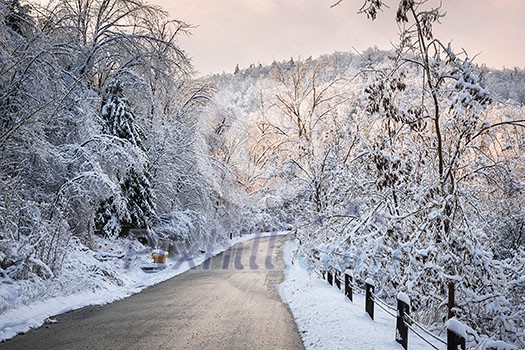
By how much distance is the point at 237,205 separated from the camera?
34781 millimetres

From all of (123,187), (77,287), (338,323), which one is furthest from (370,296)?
(123,187)

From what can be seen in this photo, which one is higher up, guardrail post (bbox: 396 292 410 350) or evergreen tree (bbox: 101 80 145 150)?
evergreen tree (bbox: 101 80 145 150)

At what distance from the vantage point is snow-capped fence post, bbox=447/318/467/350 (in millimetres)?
4770

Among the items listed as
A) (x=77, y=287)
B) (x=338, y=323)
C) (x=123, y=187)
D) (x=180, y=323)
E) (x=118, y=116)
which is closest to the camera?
(x=338, y=323)

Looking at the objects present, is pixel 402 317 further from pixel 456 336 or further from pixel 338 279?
pixel 338 279

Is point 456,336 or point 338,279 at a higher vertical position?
point 456,336

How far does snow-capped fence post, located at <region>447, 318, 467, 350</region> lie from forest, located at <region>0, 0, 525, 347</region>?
2.31 ft

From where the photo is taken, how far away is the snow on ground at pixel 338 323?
21.5ft

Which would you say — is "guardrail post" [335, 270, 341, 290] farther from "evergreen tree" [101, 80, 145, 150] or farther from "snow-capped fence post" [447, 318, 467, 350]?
"evergreen tree" [101, 80, 145, 150]

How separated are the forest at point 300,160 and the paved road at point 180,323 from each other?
1658 millimetres

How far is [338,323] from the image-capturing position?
7.85 m

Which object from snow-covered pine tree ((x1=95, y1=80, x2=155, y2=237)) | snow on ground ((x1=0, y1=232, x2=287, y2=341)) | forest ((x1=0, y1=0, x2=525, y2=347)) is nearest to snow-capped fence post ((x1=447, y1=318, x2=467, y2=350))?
forest ((x1=0, y1=0, x2=525, y2=347))

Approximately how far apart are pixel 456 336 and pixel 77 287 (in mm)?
9500

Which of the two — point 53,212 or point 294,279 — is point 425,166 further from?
point 53,212
